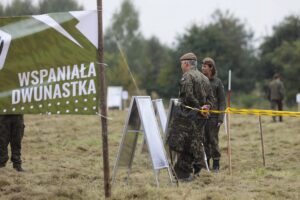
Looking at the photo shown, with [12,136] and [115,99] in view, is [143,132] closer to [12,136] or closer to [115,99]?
[12,136]

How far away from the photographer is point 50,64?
7.86 meters

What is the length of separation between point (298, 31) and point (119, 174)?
46.4m

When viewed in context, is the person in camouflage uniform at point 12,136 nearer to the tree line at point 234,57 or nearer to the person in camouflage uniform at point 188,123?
the person in camouflage uniform at point 188,123

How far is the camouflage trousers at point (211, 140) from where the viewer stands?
11352mm

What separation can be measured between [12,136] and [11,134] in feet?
0.13

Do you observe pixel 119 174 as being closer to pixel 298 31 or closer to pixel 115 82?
pixel 115 82

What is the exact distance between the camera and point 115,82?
52406 millimetres

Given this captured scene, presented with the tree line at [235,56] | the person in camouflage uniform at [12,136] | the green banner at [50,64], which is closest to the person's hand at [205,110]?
the green banner at [50,64]

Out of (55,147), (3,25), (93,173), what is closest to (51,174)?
(93,173)

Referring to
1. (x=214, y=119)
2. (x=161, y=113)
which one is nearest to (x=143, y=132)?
(x=214, y=119)

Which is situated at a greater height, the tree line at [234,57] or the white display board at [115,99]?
the tree line at [234,57]

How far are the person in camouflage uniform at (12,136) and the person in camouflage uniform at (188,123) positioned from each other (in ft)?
8.78

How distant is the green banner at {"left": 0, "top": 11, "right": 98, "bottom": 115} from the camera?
7.72 metres

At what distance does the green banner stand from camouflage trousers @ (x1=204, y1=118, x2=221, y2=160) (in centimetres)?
407
